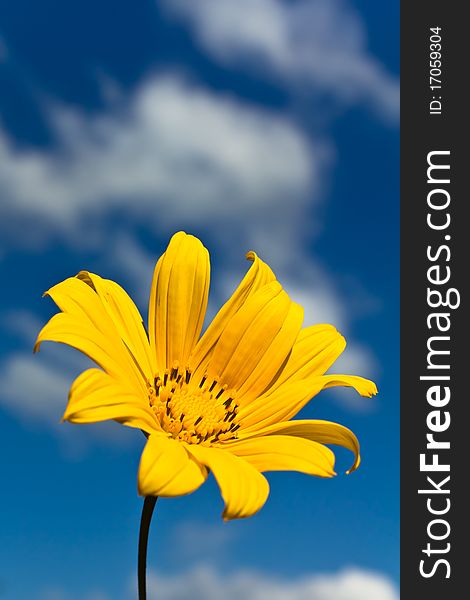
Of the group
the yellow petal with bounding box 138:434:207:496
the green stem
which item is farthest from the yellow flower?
the green stem

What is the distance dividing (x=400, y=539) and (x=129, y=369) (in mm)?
3964

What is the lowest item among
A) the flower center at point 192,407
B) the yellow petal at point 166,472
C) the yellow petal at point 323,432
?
the yellow petal at point 166,472

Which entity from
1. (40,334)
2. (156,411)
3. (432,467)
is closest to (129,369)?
(156,411)

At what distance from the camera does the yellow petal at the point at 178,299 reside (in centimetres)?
427

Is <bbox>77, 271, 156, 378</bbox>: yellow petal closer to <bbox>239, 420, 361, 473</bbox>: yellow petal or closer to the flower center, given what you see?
the flower center

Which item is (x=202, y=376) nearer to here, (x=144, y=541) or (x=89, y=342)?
(x=89, y=342)

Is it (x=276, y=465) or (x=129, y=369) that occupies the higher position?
(x=129, y=369)

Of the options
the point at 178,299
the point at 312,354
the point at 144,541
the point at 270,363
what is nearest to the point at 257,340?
the point at 270,363

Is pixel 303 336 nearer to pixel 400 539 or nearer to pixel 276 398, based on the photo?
pixel 276 398

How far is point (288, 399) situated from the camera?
12.7 feet

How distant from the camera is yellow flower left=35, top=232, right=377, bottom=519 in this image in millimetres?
3041

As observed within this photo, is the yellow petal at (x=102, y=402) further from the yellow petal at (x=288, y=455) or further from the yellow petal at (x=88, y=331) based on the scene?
the yellow petal at (x=288, y=455)

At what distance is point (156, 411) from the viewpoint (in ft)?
12.5

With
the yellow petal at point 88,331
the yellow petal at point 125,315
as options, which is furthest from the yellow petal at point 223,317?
the yellow petal at point 88,331
